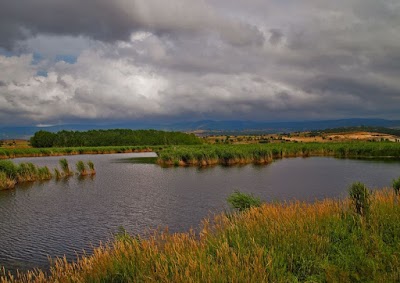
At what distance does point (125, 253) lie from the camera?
8.08 m

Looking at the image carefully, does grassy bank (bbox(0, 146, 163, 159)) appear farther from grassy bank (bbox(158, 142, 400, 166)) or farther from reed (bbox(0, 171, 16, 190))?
reed (bbox(0, 171, 16, 190))

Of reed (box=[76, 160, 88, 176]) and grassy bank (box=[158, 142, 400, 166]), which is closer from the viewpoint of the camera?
reed (box=[76, 160, 88, 176])

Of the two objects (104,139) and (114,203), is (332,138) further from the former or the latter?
(114,203)

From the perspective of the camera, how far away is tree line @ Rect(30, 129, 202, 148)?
11093 centimetres

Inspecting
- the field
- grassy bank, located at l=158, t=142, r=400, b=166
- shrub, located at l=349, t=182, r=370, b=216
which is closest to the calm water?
shrub, located at l=349, t=182, r=370, b=216

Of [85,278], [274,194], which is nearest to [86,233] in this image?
[85,278]

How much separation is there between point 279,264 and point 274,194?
17864mm

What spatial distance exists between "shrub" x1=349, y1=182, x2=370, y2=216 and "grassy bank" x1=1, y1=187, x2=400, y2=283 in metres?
0.27

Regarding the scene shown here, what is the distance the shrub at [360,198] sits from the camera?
11141 millimetres

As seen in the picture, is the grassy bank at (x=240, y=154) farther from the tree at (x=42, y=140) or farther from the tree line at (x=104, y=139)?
the tree at (x=42, y=140)

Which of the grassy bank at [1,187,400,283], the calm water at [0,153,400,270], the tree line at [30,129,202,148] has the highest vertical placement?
the tree line at [30,129,202,148]

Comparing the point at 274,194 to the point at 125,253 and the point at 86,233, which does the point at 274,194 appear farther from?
the point at 125,253

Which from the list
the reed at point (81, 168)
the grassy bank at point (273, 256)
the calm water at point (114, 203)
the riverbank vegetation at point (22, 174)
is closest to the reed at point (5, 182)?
the riverbank vegetation at point (22, 174)

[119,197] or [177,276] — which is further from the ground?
[177,276]
